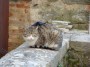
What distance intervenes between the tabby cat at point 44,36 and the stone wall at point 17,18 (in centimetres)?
245

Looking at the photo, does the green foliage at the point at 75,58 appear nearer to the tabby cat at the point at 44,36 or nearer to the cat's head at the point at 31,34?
the tabby cat at the point at 44,36

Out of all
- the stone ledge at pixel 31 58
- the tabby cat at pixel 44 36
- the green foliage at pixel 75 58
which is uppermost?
the tabby cat at pixel 44 36

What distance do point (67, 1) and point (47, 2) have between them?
1.43ft

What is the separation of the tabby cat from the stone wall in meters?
2.45

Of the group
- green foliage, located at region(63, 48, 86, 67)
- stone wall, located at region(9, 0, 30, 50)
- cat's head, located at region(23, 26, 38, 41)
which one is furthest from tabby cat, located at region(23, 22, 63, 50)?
stone wall, located at region(9, 0, 30, 50)

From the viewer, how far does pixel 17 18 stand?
233 inches

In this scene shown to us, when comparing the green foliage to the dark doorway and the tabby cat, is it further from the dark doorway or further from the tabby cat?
the dark doorway

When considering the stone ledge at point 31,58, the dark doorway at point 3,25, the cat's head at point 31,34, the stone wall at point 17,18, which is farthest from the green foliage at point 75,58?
the stone wall at point 17,18

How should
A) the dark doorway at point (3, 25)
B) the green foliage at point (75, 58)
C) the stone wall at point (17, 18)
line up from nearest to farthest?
1. the green foliage at point (75, 58)
2. the dark doorway at point (3, 25)
3. the stone wall at point (17, 18)

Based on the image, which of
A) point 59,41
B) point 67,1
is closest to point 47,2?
point 67,1

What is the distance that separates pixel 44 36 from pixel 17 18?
265 centimetres

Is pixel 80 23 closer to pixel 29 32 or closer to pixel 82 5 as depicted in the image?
pixel 82 5

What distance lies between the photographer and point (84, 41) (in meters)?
4.21

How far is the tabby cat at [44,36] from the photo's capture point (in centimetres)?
332
